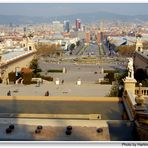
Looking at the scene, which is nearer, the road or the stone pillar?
the road

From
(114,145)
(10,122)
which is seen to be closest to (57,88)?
(10,122)

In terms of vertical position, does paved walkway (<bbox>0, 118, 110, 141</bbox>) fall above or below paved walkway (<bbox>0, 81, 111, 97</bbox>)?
above

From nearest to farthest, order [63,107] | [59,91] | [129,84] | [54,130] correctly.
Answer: [54,130] → [63,107] → [129,84] → [59,91]

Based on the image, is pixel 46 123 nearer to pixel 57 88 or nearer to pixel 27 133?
Result: pixel 27 133

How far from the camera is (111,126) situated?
689cm

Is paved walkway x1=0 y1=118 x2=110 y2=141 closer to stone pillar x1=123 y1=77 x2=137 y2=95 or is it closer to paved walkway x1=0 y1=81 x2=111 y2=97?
stone pillar x1=123 y1=77 x2=137 y2=95

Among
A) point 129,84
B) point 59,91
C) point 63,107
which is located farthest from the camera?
point 59,91

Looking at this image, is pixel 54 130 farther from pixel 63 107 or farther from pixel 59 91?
pixel 59 91

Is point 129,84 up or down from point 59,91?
up

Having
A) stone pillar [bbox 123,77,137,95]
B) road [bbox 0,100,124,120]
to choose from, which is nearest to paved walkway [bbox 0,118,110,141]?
→ road [bbox 0,100,124,120]

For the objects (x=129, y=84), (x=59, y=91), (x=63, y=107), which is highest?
(x=129, y=84)

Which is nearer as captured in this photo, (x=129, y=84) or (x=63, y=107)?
(x=63, y=107)

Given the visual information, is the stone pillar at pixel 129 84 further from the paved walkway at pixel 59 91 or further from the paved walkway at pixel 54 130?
the paved walkway at pixel 59 91

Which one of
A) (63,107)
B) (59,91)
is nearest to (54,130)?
(63,107)
